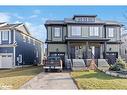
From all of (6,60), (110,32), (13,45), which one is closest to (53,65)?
(13,45)

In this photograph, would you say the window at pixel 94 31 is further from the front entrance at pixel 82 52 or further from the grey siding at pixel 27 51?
the grey siding at pixel 27 51

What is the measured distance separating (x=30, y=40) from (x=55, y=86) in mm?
23492

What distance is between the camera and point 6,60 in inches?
1218

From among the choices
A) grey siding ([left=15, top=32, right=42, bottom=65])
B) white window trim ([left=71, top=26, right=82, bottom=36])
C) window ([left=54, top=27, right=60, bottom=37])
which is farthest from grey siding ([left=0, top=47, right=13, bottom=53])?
white window trim ([left=71, top=26, right=82, bottom=36])

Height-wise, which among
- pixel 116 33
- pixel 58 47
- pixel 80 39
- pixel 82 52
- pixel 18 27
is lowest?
pixel 82 52

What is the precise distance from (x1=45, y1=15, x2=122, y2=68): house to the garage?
3.74 m

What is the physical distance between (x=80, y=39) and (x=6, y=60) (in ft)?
24.1

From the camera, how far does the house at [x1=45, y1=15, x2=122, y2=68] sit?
30875 millimetres

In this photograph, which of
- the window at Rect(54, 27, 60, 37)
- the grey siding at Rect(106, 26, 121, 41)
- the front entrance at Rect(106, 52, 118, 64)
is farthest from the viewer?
the grey siding at Rect(106, 26, 121, 41)

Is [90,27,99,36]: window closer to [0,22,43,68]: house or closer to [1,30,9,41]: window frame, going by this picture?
[0,22,43,68]: house

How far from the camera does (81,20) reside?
3139 cm

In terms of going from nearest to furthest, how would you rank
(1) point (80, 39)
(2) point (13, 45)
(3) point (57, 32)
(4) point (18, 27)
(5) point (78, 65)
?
1. (5) point (78, 65)
2. (1) point (80, 39)
3. (2) point (13, 45)
4. (4) point (18, 27)
5. (3) point (57, 32)

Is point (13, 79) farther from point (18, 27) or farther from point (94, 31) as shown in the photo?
point (94, 31)

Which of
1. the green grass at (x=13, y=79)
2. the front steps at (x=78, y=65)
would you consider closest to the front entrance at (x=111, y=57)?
the front steps at (x=78, y=65)
